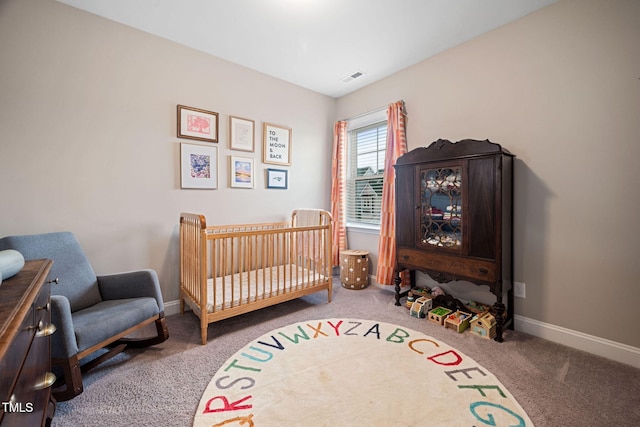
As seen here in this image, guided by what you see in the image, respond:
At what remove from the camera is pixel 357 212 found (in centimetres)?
369

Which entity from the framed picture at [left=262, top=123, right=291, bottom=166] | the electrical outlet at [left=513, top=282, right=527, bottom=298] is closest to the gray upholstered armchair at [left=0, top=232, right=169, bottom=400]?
the framed picture at [left=262, top=123, right=291, bottom=166]

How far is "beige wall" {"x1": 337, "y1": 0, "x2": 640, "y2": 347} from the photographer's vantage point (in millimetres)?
1760

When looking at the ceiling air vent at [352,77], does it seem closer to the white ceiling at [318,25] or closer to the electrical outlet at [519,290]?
the white ceiling at [318,25]

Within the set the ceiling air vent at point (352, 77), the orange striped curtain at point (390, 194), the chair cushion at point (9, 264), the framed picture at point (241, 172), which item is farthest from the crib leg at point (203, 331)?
the ceiling air vent at point (352, 77)

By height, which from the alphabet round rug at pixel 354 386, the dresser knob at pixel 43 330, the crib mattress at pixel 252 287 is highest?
the dresser knob at pixel 43 330

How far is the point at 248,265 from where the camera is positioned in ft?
7.33

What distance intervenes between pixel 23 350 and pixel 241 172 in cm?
231

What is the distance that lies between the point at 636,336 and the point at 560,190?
103 cm

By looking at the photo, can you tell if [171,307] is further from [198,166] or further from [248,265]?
[198,166]

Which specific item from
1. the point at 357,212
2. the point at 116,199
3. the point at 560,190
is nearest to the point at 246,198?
the point at 116,199

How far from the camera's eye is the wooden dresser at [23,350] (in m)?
0.62

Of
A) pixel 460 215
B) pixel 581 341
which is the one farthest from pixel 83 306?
pixel 581 341

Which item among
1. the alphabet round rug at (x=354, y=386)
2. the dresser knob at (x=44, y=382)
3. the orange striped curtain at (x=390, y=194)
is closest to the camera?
the dresser knob at (x=44, y=382)

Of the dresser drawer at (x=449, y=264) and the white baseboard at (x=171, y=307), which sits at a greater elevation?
the dresser drawer at (x=449, y=264)
